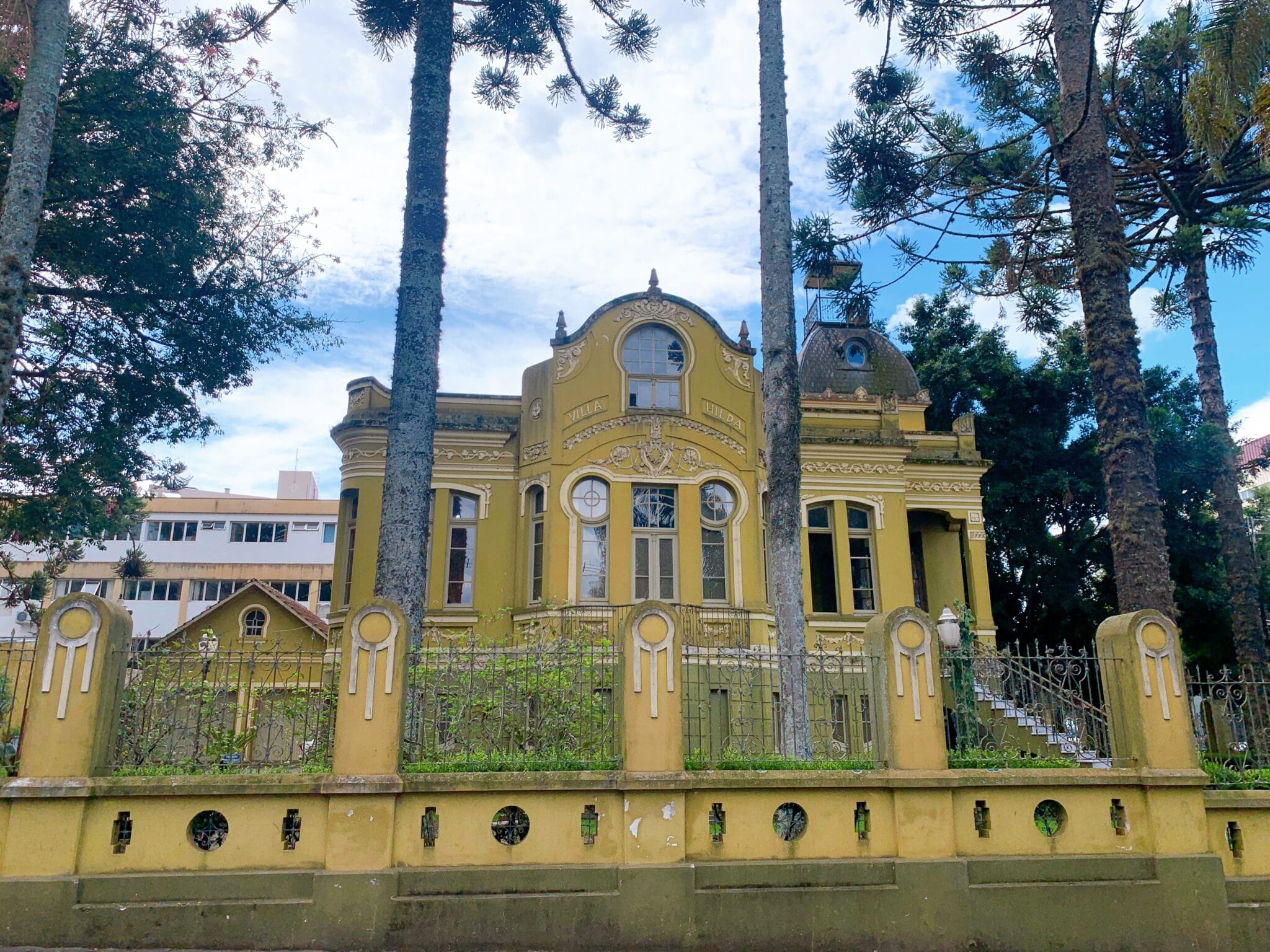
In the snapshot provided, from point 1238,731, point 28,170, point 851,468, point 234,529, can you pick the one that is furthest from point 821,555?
point 234,529

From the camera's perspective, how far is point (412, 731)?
9.05 metres

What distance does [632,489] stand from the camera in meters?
17.4

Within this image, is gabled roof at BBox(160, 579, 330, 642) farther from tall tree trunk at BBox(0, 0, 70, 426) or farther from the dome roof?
tall tree trunk at BBox(0, 0, 70, 426)

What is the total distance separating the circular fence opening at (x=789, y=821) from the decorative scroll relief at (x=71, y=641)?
5825 millimetres

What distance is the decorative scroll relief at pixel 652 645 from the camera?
8.12 m

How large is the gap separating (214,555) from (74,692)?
1810 inches

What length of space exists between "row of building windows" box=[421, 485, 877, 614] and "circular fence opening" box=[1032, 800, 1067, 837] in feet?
28.7

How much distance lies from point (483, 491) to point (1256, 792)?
43.1ft

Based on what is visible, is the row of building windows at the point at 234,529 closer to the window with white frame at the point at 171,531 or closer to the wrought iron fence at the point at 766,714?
the window with white frame at the point at 171,531

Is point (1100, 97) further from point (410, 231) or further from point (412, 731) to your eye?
point (412, 731)

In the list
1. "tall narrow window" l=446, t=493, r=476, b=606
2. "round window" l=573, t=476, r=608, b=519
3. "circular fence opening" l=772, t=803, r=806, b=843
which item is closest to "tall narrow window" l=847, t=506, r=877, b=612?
"round window" l=573, t=476, r=608, b=519

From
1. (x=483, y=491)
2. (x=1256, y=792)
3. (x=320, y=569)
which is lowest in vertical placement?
(x=1256, y=792)

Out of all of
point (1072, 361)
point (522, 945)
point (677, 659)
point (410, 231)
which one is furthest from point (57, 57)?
point (1072, 361)

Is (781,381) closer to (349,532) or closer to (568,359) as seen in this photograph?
(568,359)
